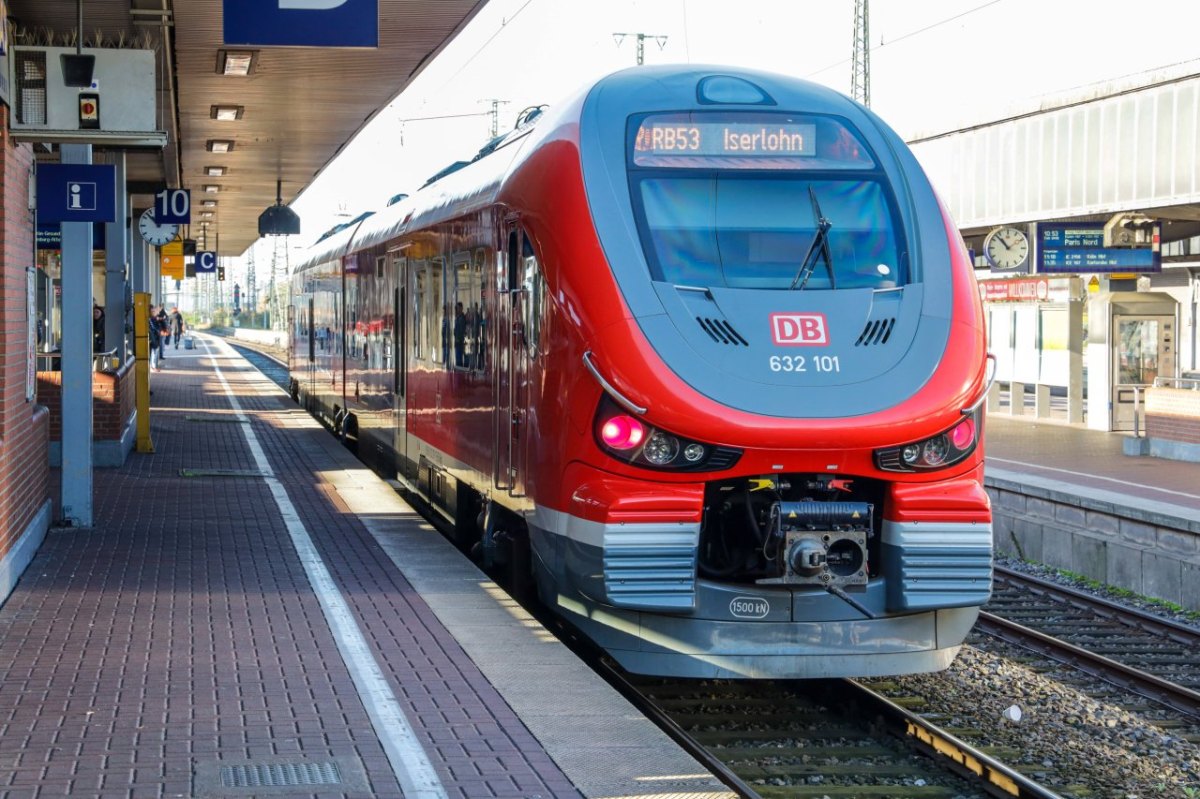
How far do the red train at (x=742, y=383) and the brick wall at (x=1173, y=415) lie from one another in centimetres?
1286

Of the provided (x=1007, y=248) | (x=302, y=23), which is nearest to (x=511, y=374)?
(x=302, y=23)

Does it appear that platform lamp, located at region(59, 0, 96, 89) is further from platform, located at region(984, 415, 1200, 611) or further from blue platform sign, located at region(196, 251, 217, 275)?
blue platform sign, located at region(196, 251, 217, 275)

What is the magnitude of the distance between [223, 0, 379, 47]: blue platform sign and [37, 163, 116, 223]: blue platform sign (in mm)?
3115

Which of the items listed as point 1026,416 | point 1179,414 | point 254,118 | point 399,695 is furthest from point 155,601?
point 1026,416

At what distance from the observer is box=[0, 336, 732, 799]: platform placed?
5.80m

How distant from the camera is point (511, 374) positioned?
9.02 m

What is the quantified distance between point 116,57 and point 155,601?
12.3 ft

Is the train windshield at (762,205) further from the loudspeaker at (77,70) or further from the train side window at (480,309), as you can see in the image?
the loudspeaker at (77,70)

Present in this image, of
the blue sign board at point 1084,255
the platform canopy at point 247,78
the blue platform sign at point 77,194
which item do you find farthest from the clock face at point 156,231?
the blue sign board at point 1084,255

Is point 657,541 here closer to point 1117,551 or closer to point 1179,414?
point 1117,551

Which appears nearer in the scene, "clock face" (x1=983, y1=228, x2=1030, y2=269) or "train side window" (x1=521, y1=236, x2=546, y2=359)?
"train side window" (x1=521, y1=236, x2=546, y2=359)

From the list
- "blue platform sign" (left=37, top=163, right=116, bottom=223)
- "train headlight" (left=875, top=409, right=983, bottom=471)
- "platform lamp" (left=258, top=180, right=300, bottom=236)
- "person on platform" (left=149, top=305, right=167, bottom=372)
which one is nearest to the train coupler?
"train headlight" (left=875, top=409, right=983, bottom=471)

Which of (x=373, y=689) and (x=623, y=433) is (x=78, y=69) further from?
(x=373, y=689)

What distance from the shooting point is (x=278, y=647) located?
319 inches
